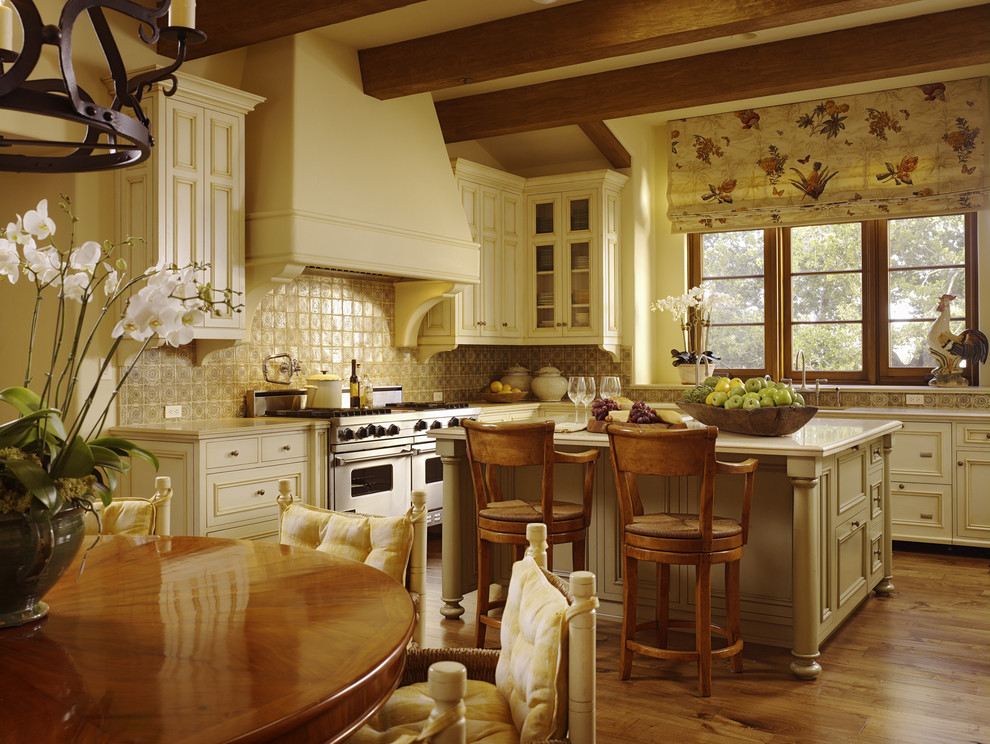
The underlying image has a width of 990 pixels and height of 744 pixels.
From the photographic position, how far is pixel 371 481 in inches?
193

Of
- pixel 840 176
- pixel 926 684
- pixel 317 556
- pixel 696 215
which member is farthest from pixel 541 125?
pixel 317 556

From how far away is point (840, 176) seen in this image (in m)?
6.16

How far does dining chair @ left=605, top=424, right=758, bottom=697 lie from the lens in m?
2.97

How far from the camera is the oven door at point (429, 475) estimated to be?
5219mm

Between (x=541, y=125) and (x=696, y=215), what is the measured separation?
5.27 feet

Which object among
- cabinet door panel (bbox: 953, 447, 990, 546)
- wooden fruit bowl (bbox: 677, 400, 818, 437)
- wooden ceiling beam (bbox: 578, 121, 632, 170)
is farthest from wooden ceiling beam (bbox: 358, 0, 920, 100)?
cabinet door panel (bbox: 953, 447, 990, 546)

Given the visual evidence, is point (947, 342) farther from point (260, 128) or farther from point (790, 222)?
point (260, 128)

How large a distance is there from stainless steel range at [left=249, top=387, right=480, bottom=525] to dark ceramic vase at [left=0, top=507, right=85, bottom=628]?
3188 mm

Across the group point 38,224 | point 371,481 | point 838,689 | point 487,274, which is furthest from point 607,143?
point 38,224

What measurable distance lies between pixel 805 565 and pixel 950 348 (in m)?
3.32

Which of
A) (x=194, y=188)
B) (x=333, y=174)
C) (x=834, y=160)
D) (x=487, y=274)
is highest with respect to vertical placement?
(x=834, y=160)

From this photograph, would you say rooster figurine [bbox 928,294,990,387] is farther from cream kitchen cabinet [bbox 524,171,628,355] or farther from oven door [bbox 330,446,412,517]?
oven door [bbox 330,446,412,517]

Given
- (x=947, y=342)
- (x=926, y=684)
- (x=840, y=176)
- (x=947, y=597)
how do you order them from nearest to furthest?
(x=926, y=684), (x=947, y=597), (x=947, y=342), (x=840, y=176)

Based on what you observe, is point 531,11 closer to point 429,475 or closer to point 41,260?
point 429,475
